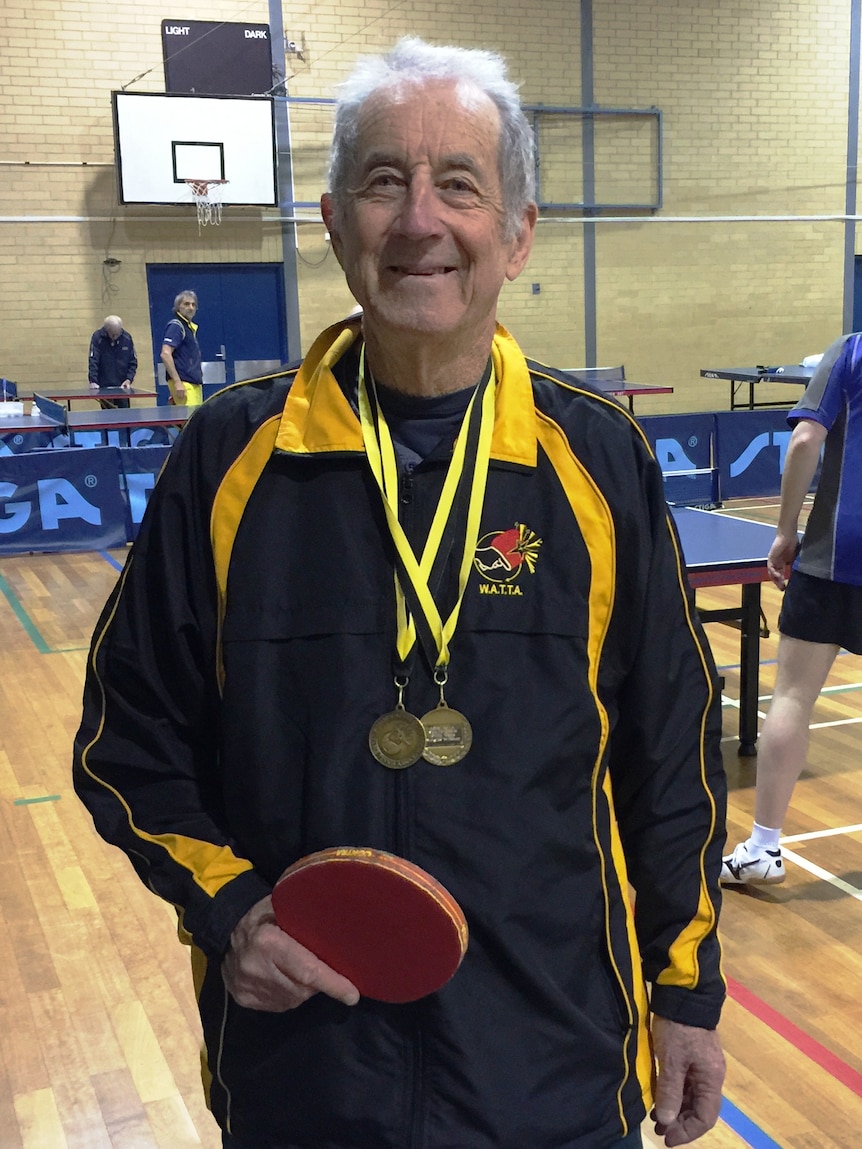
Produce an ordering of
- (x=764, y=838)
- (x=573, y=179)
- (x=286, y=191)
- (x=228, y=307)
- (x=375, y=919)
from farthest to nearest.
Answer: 1. (x=573, y=179)
2. (x=228, y=307)
3. (x=286, y=191)
4. (x=764, y=838)
5. (x=375, y=919)

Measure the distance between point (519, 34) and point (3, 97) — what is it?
5968mm

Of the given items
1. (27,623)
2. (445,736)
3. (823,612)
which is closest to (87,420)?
(27,623)

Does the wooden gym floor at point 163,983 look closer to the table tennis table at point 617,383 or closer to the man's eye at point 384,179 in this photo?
the man's eye at point 384,179

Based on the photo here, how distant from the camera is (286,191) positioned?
13648mm

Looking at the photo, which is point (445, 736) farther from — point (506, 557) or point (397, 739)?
point (506, 557)

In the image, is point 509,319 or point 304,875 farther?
point 509,319

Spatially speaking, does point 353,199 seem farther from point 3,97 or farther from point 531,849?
point 3,97

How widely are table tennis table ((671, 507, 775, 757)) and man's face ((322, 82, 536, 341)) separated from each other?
307cm

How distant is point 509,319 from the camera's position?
14633 mm

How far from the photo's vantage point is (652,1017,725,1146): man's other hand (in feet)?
4.28

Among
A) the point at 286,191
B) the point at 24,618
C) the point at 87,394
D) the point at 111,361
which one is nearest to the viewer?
the point at 24,618

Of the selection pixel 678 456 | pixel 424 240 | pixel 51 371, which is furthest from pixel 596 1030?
pixel 51 371

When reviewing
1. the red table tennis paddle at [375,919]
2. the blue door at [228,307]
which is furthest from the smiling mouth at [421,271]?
the blue door at [228,307]

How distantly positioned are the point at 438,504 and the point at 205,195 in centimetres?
1264
